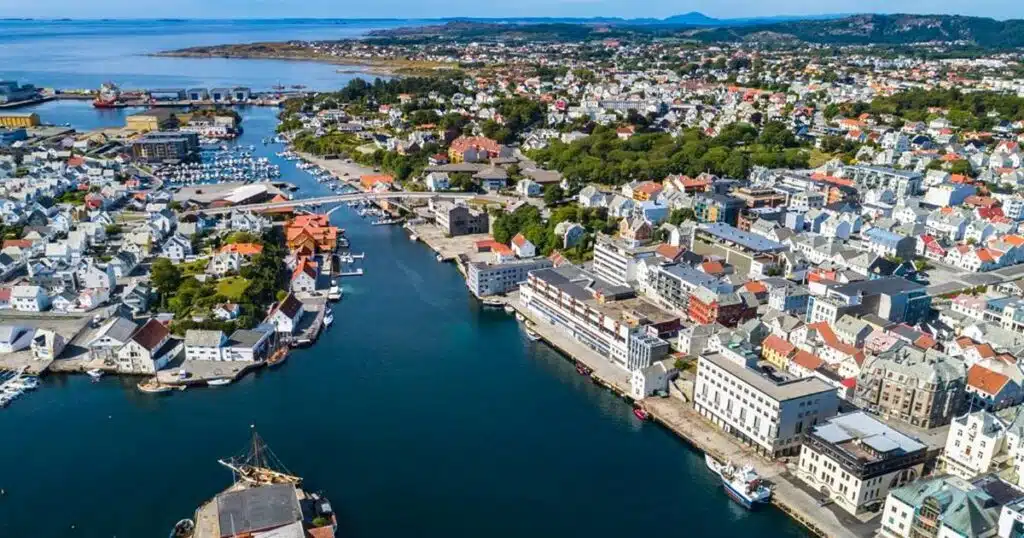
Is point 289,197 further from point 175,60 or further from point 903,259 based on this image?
point 175,60

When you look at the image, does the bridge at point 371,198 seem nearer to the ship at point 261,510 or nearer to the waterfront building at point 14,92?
the ship at point 261,510

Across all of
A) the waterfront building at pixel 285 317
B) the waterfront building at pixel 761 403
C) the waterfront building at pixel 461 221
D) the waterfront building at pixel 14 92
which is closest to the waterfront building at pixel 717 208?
the waterfront building at pixel 461 221

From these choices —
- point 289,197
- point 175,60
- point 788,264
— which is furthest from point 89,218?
point 175,60

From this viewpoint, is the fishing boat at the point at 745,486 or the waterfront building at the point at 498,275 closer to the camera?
the fishing boat at the point at 745,486

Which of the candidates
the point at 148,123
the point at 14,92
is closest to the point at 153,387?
the point at 148,123

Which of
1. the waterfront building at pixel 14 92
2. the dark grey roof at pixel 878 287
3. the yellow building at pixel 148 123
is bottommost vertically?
the dark grey roof at pixel 878 287

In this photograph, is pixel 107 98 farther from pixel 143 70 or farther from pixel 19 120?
pixel 143 70

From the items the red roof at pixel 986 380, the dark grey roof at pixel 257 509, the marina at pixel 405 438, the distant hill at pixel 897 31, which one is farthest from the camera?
the distant hill at pixel 897 31
